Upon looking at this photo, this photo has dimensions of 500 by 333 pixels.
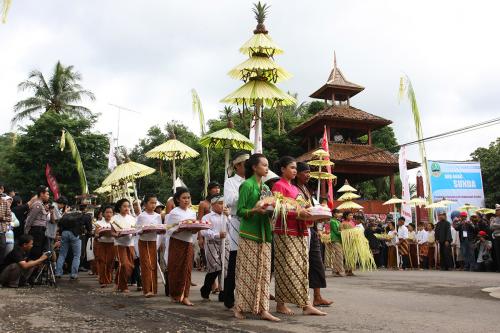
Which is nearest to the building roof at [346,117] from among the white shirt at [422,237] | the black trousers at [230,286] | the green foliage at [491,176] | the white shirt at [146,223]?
the green foliage at [491,176]

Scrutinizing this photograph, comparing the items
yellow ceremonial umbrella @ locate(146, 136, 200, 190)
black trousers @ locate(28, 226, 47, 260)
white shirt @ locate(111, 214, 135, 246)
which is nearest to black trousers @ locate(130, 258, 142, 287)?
white shirt @ locate(111, 214, 135, 246)

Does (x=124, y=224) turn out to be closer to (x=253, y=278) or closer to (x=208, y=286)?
(x=208, y=286)

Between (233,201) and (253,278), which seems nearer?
(253,278)

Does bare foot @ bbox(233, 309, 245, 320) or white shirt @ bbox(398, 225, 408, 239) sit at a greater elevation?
white shirt @ bbox(398, 225, 408, 239)

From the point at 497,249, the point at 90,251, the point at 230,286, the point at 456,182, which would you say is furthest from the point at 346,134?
the point at 230,286

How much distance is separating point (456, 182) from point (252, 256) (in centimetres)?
1837

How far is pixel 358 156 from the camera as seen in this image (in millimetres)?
27500

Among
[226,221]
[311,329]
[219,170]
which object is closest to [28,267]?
[226,221]

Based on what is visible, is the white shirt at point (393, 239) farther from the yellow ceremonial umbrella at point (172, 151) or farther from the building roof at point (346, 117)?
the building roof at point (346, 117)

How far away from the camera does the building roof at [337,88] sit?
3141cm

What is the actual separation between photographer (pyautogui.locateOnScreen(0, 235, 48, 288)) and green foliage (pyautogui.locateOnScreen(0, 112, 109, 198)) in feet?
64.6

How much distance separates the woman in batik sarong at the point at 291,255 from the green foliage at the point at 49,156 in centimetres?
2457

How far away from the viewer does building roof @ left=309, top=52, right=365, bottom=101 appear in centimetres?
3141

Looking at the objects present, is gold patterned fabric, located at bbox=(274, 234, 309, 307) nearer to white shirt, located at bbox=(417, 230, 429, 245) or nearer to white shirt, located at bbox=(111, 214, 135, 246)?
white shirt, located at bbox=(111, 214, 135, 246)
